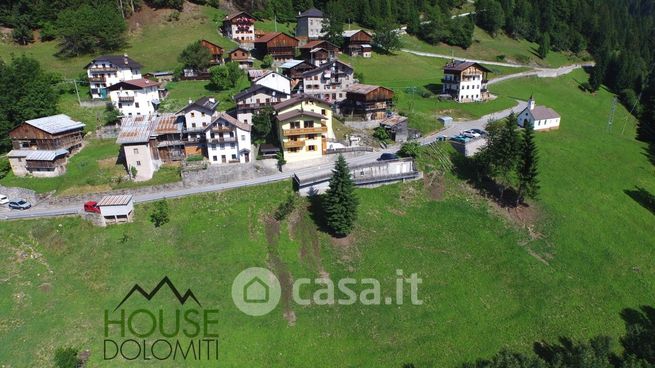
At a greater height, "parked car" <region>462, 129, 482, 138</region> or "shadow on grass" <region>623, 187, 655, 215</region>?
"parked car" <region>462, 129, 482, 138</region>

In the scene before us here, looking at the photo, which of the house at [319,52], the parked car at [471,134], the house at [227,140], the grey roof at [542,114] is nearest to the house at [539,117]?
the grey roof at [542,114]

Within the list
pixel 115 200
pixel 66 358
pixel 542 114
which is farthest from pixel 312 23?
pixel 66 358

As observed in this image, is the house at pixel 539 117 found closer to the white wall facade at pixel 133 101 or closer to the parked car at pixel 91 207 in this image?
the white wall facade at pixel 133 101

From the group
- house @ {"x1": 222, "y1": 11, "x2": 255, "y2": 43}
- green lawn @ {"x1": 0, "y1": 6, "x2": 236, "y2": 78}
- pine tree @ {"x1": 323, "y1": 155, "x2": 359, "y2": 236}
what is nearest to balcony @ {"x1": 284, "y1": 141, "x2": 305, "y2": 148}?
pine tree @ {"x1": 323, "y1": 155, "x2": 359, "y2": 236}

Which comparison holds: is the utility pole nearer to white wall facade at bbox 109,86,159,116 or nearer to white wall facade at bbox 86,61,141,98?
white wall facade at bbox 109,86,159,116

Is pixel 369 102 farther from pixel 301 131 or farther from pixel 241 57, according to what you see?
pixel 241 57
